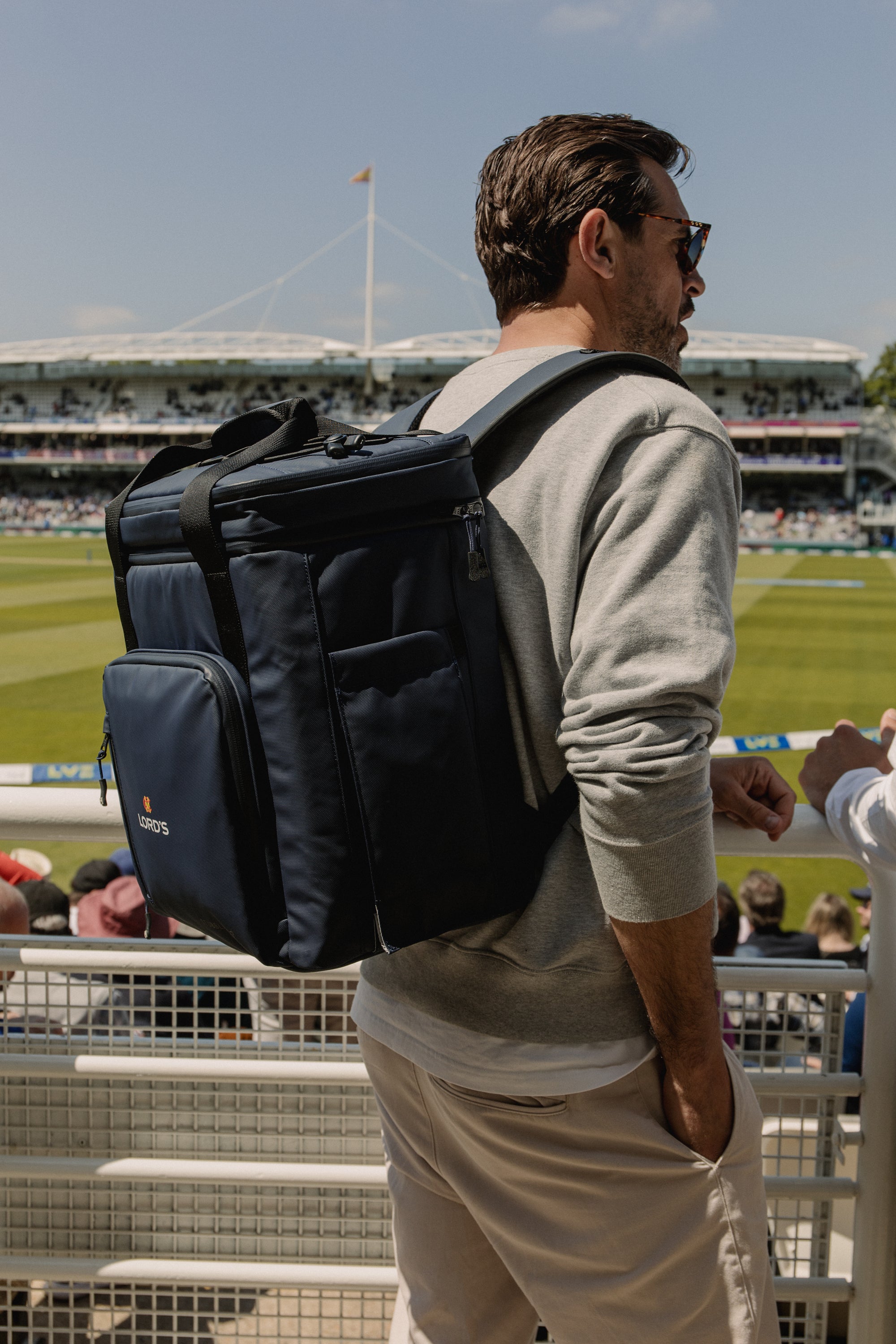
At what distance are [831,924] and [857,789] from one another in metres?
3.48

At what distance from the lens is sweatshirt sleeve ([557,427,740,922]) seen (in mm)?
1041

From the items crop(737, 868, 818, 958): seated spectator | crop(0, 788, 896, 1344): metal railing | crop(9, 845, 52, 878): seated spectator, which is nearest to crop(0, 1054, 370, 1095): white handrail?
crop(0, 788, 896, 1344): metal railing

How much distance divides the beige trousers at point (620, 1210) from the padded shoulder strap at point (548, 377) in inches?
28.0

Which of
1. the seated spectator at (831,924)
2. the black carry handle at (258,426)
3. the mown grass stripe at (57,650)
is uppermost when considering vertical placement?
the black carry handle at (258,426)

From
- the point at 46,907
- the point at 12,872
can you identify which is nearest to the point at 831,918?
the point at 46,907

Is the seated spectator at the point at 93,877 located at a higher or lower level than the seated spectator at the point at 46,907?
lower

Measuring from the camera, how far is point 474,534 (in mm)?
1106

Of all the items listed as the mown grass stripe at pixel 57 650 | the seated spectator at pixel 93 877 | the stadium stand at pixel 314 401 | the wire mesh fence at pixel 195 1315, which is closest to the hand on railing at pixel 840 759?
the wire mesh fence at pixel 195 1315

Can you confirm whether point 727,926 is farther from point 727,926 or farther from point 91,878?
point 91,878

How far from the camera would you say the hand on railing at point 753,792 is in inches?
57.6

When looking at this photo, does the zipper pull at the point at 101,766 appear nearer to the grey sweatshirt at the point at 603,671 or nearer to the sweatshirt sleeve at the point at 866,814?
the grey sweatshirt at the point at 603,671

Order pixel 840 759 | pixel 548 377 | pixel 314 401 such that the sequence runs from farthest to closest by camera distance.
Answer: pixel 314 401 < pixel 840 759 < pixel 548 377

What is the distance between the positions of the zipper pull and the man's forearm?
650mm

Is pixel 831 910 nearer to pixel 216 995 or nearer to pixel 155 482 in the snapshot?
pixel 216 995
